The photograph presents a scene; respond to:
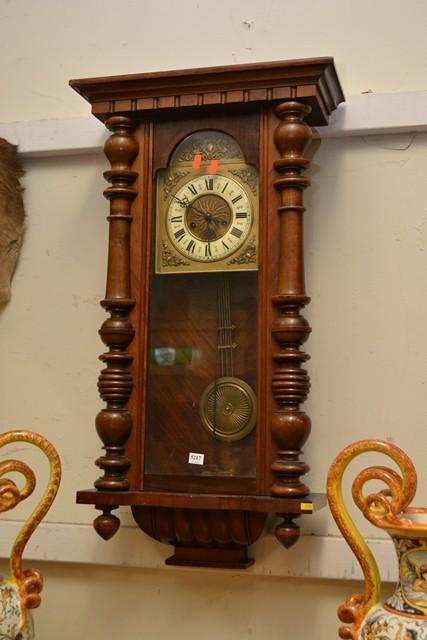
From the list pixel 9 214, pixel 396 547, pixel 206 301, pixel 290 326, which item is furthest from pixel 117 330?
pixel 396 547

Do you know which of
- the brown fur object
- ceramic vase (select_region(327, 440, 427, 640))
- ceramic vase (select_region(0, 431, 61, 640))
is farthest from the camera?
the brown fur object

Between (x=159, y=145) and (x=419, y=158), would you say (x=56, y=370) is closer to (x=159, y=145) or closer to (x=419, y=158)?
(x=159, y=145)

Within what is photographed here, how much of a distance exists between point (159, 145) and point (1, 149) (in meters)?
0.35

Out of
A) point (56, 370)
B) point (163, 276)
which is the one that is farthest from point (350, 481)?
point (56, 370)

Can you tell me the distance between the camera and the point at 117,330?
149 centimetres

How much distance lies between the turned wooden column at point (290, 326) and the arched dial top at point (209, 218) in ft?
0.24

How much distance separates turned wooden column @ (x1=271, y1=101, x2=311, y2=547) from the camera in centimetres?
140

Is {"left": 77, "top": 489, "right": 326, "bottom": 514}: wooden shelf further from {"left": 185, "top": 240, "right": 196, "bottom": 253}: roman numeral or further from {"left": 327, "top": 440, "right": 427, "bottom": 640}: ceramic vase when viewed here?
{"left": 185, "top": 240, "right": 196, "bottom": 253}: roman numeral

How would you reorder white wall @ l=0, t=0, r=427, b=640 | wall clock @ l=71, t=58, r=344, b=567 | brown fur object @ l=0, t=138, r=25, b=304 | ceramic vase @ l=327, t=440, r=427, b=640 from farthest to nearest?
brown fur object @ l=0, t=138, r=25, b=304, white wall @ l=0, t=0, r=427, b=640, wall clock @ l=71, t=58, r=344, b=567, ceramic vase @ l=327, t=440, r=427, b=640

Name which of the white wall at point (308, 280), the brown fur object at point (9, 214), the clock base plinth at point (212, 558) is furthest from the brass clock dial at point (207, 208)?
the clock base plinth at point (212, 558)

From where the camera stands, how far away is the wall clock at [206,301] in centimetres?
143

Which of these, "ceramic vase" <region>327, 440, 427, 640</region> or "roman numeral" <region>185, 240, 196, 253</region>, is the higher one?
"roman numeral" <region>185, 240, 196, 253</region>

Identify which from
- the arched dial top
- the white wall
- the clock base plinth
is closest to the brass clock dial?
the arched dial top

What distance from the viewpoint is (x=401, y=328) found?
155 cm
